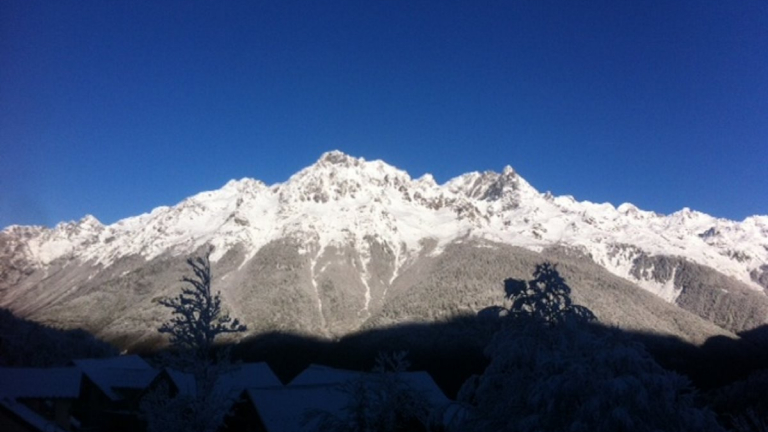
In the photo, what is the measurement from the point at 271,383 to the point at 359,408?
3154 cm

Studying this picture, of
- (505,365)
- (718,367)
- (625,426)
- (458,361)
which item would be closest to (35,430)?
(505,365)

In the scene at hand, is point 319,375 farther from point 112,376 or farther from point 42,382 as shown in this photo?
point 42,382

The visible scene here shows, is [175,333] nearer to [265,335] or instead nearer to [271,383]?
[271,383]

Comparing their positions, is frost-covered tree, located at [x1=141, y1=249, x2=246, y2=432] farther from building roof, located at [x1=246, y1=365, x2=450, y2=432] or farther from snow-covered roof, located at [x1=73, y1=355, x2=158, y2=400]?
snow-covered roof, located at [x1=73, y1=355, x2=158, y2=400]

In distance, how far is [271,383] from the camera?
2009 inches

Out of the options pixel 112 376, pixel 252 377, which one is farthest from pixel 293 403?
pixel 112 376

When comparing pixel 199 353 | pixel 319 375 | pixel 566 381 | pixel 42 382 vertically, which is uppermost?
pixel 566 381

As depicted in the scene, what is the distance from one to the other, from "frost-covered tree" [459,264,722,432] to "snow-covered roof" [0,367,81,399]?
35824 mm

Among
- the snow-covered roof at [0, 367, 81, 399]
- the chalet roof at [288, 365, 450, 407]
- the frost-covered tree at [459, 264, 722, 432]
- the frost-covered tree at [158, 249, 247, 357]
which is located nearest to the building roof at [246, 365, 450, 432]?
the chalet roof at [288, 365, 450, 407]

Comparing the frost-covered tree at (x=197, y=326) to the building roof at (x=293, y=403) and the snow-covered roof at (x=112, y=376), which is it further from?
the snow-covered roof at (x=112, y=376)

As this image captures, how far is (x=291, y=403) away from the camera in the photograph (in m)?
35.3

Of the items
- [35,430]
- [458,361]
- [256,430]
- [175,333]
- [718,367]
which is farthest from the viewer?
[718,367]

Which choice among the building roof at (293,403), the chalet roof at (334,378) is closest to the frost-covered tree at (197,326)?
the building roof at (293,403)

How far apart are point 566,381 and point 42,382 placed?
4754 centimetres
